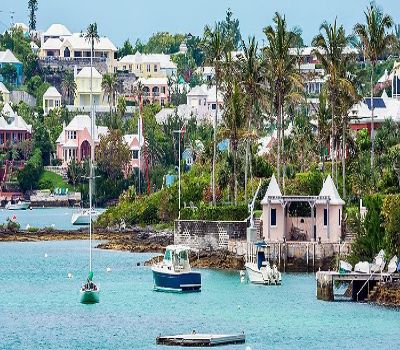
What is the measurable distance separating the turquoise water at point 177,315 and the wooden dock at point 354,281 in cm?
79

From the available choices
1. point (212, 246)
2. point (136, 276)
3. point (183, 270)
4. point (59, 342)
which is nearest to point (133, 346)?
point (59, 342)

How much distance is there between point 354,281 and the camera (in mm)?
89750

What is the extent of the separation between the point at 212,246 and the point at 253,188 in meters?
14.0

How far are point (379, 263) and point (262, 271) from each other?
37.8 ft

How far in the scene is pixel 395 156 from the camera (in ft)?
378

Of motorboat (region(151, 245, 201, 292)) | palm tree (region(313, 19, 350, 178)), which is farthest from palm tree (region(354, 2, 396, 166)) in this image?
motorboat (region(151, 245, 201, 292))

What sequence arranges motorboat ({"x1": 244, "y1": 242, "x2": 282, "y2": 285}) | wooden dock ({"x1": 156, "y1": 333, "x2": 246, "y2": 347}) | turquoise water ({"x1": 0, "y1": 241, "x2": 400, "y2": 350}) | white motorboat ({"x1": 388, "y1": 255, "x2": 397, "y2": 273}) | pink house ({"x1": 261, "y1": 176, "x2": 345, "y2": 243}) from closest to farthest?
wooden dock ({"x1": 156, "y1": 333, "x2": 246, "y2": 347}) → turquoise water ({"x1": 0, "y1": 241, "x2": 400, "y2": 350}) → white motorboat ({"x1": 388, "y1": 255, "x2": 397, "y2": 273}) → motorboat ({"x1": 244, "y1": 242, "x2": 282, "y2": 285}) → pink house ({"x1": 261, "y1": 176, "x2": 345, "y2": 243})

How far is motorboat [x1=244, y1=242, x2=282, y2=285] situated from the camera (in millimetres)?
100000

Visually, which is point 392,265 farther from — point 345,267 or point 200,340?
point 200,340

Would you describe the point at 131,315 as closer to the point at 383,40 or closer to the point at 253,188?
the point at 383,40

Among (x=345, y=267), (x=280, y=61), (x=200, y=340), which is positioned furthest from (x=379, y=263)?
(x=280, y=61)

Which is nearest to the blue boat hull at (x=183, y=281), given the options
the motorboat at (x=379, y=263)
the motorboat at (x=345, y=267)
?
the motorboat at (x=345, y=267)

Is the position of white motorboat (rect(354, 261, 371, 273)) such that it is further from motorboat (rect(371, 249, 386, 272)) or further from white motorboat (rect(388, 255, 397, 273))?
white motorboat (rect(388, 255, 397, 273))

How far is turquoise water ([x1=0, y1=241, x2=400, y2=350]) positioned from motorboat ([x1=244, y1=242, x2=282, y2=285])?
2.06 feet
